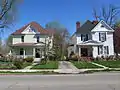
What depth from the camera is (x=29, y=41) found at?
48.1m

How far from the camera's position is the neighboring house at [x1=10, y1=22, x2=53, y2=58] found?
152ft

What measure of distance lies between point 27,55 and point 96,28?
47.4ft

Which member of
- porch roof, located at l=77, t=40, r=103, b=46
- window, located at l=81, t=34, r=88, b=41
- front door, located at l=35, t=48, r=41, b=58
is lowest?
front door, located at l=35, t=48, r=41, b=58

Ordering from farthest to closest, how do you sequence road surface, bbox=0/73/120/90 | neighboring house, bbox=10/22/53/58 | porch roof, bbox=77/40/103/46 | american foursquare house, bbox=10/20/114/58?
1. neighboring house, bbox=10/22/53/58
2. american foursquare house, bbox=10/20/114/58
3. porch roof, bbox=77/40/103/46
4. road surface, bbox=0/73/120/90

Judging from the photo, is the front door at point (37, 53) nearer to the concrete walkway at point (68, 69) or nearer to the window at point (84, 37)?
the window at point (84, 37)

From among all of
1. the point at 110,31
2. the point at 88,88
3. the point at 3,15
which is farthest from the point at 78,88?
the point at 110,31

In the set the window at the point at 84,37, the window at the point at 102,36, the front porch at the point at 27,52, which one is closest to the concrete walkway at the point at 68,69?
the front porch at the point at 27,52

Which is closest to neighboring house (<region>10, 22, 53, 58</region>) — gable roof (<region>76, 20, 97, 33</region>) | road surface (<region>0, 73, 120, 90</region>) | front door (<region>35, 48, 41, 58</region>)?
front door (<region>35, 48, 41, 58</region>)

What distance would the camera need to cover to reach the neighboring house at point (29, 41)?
46.4 m

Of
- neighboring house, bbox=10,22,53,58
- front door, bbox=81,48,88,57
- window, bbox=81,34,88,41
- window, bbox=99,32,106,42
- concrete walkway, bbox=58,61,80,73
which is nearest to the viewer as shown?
concrete walkway, bbox=58,61,80,73

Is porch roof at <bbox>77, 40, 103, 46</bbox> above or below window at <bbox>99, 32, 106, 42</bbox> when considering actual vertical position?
below

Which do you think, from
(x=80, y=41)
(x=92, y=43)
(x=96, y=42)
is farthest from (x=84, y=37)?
(x=96, y=42)

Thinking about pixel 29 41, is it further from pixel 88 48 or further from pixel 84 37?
pixel 88 48

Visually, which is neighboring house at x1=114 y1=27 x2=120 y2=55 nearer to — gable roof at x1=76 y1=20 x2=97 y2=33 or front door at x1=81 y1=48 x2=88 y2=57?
gable roof at x1=76 y1=20 x2=97 y2=33
